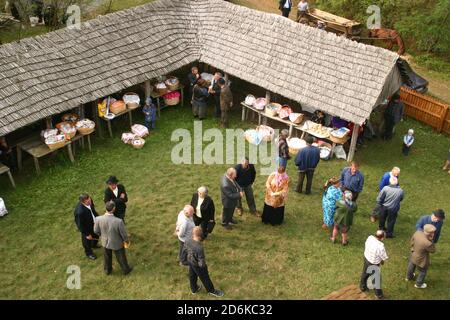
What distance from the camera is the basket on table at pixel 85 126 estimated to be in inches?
569

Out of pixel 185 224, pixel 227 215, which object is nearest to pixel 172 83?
pixel 227 215

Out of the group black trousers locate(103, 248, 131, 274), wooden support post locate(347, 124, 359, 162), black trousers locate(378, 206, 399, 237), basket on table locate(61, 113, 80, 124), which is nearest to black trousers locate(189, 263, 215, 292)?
black trousers locate(103, 248, 131, 274)

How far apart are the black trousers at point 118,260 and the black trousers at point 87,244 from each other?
1.94 feet

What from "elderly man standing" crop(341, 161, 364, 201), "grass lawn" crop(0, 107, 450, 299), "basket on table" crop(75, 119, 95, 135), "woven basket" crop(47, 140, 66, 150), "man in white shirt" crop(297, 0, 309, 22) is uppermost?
"man in white shirt" crop(297, 0, 309, 22)

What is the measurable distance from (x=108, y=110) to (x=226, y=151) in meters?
3.71

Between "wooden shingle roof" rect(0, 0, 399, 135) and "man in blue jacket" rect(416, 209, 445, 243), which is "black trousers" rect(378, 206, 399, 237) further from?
"wooden shingle roof" rect(0, 0, 399, 135)

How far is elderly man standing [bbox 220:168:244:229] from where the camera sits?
443 inches

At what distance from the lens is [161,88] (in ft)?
54.5

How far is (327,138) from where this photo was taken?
14945mm

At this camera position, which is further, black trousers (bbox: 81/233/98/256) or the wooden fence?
the wooden fence

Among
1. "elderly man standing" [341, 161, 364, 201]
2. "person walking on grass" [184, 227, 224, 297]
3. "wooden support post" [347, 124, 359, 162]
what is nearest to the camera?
"person walking on grass" [184, 227, 224, 297]

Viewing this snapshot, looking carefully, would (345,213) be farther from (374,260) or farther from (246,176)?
(246,176)

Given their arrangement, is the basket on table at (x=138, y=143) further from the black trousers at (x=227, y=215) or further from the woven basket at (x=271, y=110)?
the black trousers at (x=227, y=215)

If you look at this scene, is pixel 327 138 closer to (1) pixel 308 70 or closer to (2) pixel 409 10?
(1) pixel 308 70
